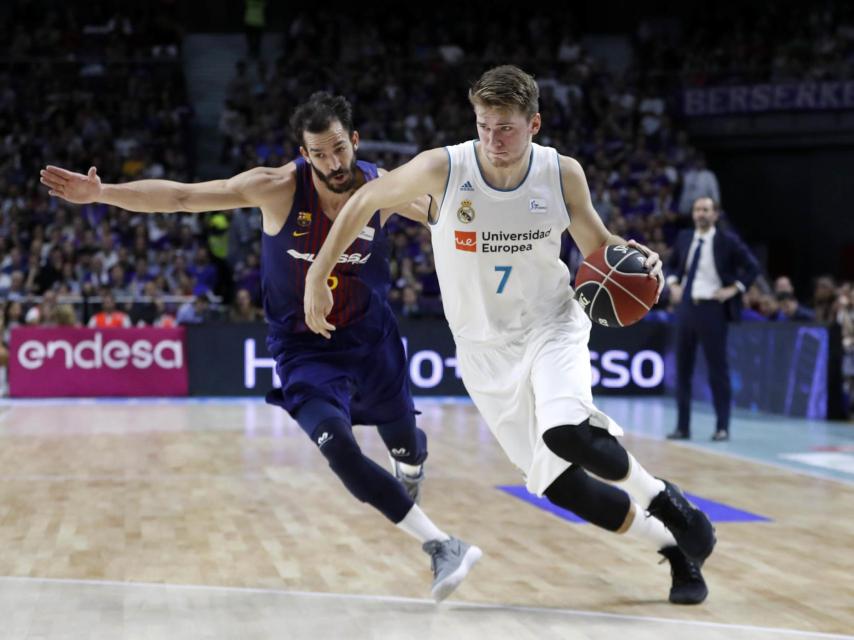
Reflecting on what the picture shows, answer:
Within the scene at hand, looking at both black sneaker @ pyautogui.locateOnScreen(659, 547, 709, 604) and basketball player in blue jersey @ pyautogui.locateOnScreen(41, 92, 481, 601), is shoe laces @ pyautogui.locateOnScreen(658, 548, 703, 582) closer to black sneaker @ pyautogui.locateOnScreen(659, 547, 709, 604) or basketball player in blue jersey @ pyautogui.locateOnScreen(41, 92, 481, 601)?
black sneaker @ pyautogui.locateOnScreen(659, 547, 709, 604)

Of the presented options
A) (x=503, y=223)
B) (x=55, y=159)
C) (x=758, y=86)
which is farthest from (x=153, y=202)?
(x=758, y=86)

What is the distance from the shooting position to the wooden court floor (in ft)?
13.5

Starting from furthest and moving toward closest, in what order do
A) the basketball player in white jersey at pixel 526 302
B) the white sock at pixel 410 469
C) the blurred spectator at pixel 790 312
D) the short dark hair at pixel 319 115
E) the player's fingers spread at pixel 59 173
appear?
1. the blurred spectator at pixel 790 312
2. the white sock at pixel 410 469
3. the short dark hair at pixel 319 115
4. the player's fingers spread at pixel 59 173
5. the basketball player in white jersey at pixel 526 302

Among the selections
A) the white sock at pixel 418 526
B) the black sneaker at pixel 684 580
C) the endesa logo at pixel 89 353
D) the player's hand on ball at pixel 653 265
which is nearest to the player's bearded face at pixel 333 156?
the player's hand on ball at pixel 653 265

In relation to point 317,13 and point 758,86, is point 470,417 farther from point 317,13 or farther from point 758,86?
point 317,13

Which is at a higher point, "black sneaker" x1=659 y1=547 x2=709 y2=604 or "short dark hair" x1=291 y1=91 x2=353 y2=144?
"short dark hair" x1=291 y1=91 x2=353 y2=144

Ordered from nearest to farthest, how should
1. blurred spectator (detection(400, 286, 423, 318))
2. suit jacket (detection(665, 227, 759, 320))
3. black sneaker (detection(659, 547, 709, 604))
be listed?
black sneaker (detection(659, 547, 709, 604)), suit jacket (detection(665, 227, 759, 320)), blurred spectator (detection(400, 286, 423, 318))

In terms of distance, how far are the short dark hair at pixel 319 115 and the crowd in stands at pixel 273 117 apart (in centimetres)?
1049

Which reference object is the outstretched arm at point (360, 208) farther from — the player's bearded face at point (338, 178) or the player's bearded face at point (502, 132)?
the player's bearded face at point (338, 178)

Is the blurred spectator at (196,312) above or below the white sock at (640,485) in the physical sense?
below

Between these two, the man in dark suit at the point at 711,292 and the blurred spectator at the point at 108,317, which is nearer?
the man in dark suit at the point at 711,292

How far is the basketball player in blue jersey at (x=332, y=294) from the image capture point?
445 centimetres

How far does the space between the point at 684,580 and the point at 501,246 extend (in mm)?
1392

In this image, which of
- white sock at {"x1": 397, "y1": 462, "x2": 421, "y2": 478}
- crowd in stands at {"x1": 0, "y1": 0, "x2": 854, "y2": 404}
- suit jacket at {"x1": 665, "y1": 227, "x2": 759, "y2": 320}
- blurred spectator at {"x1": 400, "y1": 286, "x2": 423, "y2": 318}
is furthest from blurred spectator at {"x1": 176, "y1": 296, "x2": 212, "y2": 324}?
white sock at {"x1": 397, "y1": 462, "x2": 421, "y2": 478}
